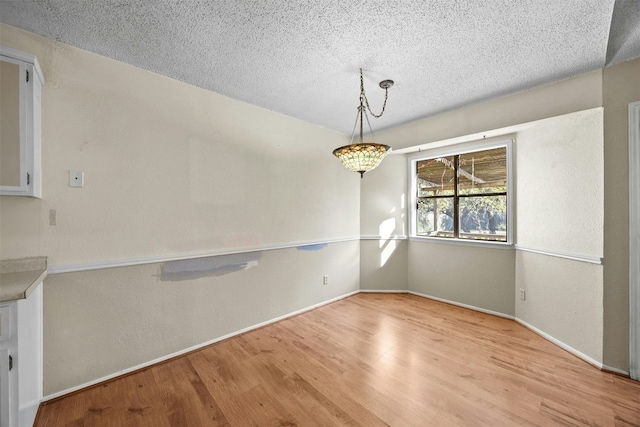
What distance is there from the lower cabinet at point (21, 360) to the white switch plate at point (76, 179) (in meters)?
0.74

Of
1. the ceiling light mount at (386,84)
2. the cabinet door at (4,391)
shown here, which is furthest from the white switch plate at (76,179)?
the ceiling light mount at (386,84)

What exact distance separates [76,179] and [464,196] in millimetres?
4220

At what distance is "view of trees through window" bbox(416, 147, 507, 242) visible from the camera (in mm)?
3275

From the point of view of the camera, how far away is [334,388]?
73.5 inches

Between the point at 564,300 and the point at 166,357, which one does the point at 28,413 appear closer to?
the point at 166,357

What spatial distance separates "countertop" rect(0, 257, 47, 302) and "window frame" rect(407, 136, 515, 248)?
401 cm

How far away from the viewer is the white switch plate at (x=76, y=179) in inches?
72.1

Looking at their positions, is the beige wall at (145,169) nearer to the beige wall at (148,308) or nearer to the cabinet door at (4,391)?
the beige wall at (148,308)

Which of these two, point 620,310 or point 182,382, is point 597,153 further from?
point 182,382

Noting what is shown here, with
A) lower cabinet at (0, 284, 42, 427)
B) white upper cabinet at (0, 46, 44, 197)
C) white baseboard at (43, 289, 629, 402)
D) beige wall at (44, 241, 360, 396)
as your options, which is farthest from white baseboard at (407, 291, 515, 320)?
white upper cabinet at (0, 46, 44, 197)

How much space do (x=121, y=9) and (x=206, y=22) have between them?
485mm

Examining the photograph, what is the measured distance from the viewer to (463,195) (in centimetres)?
356

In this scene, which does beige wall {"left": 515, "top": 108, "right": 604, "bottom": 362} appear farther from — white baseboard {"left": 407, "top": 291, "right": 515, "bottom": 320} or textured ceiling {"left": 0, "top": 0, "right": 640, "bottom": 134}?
textured ceiling {"left": 0, "top": 0, "right": 640, "bottom": 134}

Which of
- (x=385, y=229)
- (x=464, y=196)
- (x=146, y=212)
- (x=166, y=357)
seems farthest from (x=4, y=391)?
(x=464, y=196)
